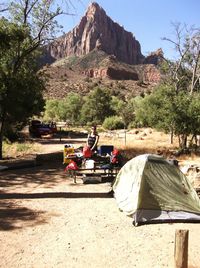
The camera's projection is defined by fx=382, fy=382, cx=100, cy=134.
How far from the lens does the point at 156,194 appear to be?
955cm

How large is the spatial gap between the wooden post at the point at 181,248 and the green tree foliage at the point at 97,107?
49448mm

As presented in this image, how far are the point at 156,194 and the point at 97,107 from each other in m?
46.7

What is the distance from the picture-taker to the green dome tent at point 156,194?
916cm

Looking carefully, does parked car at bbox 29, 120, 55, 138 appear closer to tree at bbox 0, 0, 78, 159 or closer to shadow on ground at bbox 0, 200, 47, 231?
tree at bbox 0, 0, 78, 159

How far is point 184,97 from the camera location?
23.0 m

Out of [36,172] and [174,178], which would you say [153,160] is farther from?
[36,172]

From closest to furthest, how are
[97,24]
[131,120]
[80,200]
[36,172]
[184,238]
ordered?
[184,238] → [80,200] → [36,172] → [131,120] → [97,24]

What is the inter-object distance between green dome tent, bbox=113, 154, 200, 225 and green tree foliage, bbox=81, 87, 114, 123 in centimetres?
4499

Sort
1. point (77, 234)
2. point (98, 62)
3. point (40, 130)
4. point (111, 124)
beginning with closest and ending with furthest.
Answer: point (77, 234), point (40, 130), point (111, 124), point (98, 62)

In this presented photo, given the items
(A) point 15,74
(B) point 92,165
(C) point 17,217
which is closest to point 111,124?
(A) point 15,74

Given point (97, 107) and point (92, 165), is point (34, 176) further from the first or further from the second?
point (97, 107)

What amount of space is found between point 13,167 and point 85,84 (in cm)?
8609

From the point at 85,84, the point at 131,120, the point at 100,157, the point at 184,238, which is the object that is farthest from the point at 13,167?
the point at 85,84

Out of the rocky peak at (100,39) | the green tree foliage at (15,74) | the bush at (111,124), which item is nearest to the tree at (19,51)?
the green tree foliage at (15,74)
